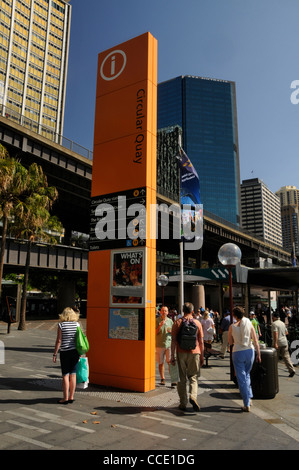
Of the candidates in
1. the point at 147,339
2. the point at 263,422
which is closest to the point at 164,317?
the point at 147,339

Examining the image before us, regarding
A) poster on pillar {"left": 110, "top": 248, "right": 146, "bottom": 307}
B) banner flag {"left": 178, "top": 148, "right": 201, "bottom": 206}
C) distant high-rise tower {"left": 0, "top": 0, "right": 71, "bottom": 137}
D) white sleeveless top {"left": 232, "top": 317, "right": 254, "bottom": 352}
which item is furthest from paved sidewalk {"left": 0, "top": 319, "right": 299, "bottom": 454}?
distant high-rise tower {"left": 0, "top": 0, "right": 71, "bottom": 137}

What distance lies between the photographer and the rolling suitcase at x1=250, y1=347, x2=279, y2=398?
690 cm

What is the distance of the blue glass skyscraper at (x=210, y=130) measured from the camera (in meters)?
146

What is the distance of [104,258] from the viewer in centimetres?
831

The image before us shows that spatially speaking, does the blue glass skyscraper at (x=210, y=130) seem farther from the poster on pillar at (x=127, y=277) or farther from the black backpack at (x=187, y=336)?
the black backpack at (x=187, y=336)

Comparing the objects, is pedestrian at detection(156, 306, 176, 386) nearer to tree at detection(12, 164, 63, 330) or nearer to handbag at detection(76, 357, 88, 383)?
handbag at detection(76, 357, 88, 383)

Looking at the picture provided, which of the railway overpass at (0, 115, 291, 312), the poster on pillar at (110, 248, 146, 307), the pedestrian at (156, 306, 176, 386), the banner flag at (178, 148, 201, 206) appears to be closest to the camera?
the poster on pillar at (110, 248, 146, 307)

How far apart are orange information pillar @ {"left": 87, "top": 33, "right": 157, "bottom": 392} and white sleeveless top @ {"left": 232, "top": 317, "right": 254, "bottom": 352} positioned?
1.93m

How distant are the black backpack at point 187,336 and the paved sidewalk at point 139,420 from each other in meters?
1.08

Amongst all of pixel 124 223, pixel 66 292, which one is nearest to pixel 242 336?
pixel 124 223

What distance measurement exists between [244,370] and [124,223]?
4.01 m

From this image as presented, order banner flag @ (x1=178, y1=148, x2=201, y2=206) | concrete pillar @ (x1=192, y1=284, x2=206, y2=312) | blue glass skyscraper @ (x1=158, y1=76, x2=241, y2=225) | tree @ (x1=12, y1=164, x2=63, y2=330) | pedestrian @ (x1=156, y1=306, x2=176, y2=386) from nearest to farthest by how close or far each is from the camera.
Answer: pedestrian @ (x1=156, y1=306, x2=176, y2=386) → banner flag @ (x1=178, y1=148, x2=201, y2=206) → tree @ (x1=12, y1=164, x2=63, y2=330) → concrete pillar @ (x1=192, y1=284, x2=206, y2=312) → blue glass skyscraper @ (x1=158, y1=76, x2=241, y2=225)
